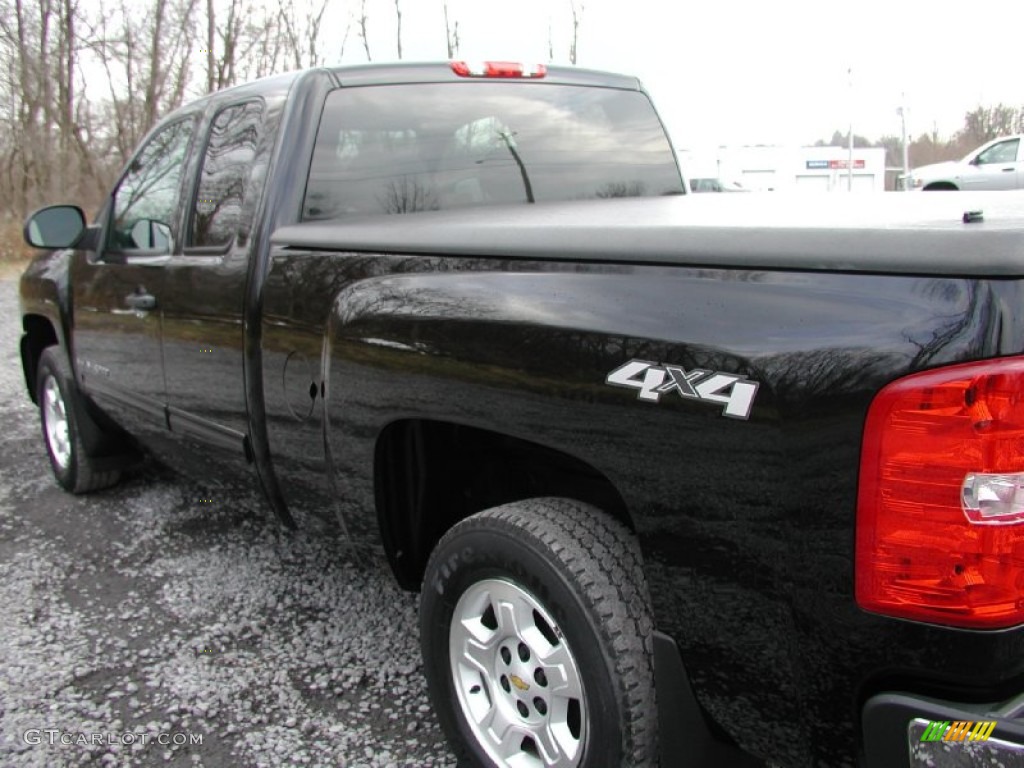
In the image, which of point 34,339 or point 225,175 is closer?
point 225,175

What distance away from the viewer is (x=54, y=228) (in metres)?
4.11

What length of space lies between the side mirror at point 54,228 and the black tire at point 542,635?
113 inches

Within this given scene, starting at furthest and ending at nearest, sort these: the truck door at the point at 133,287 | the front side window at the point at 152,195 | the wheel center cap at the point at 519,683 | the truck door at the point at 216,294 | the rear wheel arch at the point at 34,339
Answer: the rear wheel arch at the point at 34,339 < the front side window at the point at 152,195 < the truck door at the point at 133,287 < the truck door at the point at 216,294 < the wheel center cap at the point at 519,683

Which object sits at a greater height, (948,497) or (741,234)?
(741,234)

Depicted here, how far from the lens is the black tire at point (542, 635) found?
5.81ft

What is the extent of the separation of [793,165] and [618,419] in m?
36.5

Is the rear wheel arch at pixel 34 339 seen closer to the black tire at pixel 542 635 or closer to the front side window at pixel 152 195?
the front side window at pixel 152 195

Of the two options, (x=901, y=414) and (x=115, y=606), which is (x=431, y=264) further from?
(x=115, y=606)

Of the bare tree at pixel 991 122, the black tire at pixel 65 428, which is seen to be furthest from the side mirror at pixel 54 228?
the bare tree at pixel 991 122

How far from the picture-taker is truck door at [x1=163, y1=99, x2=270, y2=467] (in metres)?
2.93

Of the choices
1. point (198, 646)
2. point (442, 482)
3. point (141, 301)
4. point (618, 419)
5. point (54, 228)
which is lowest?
point (198, 646)

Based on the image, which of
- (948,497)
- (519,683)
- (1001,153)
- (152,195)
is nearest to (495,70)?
(152,195)

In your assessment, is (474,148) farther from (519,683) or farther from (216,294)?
(519,683)

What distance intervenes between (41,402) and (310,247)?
3.07 m
